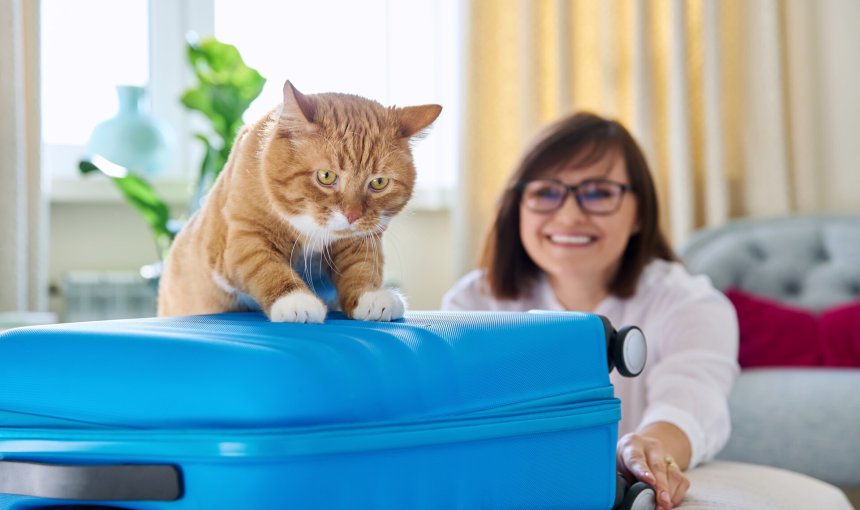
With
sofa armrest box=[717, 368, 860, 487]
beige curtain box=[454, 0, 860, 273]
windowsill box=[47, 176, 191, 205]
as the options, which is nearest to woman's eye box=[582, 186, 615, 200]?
sofa armrest box=[717, 368, 860, 487]

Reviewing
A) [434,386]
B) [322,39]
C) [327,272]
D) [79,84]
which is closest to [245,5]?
[322,39]

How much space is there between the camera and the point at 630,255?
1.48 m

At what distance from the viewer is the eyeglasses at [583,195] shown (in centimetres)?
142

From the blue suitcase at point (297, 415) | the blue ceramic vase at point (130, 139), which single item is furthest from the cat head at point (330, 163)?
the blue ceramic vase at point (130, 139)

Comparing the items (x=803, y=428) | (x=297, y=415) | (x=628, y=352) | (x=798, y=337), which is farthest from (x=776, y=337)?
(x=297, y=415)

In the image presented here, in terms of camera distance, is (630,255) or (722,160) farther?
(722,160)

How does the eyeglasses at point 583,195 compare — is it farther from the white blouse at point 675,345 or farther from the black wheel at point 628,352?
the black wheel at point 628,352

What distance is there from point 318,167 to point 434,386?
272 millimetres

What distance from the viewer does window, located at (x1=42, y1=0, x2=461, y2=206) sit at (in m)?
2.61

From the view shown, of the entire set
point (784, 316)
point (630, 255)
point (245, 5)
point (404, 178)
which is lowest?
point (784, 316)

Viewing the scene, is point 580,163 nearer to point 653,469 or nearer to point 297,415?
point 653,469

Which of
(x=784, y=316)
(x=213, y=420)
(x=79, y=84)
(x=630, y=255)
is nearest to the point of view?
(x=213, y=420)

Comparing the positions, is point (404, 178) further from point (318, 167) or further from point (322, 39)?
point (322, 39)

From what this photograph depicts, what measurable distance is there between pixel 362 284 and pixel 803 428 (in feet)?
3.52
